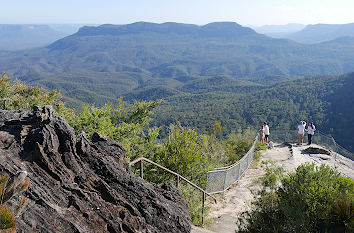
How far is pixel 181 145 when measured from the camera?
33.4ft

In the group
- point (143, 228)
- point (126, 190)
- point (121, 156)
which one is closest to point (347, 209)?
point (143, 228)

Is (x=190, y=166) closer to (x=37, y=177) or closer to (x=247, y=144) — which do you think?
(x=37, y=177)

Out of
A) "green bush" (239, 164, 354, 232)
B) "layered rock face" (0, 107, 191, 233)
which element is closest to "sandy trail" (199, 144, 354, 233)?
"green bush" (239, 164, 354, 232)

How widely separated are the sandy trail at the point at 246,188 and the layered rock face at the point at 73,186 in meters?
2.84

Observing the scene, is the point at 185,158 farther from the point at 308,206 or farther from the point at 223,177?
the point at 308,206

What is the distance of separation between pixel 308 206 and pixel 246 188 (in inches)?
261

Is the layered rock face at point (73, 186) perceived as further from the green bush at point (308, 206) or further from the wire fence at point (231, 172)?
the wire fence at point (231, 172)

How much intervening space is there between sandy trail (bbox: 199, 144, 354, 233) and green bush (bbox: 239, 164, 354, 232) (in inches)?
23.5

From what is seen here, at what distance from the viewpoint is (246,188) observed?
475 inches

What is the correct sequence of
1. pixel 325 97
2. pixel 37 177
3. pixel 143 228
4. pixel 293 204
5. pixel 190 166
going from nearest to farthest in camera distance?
1. pixel 37 177
2. pixel 143 228
3. pixel 293 204
4. pixel 190 166
5. pixel 325 97

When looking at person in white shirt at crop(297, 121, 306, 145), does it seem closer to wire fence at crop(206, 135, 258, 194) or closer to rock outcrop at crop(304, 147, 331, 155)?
rock outcrop at crop(304, 147, 331, 155)

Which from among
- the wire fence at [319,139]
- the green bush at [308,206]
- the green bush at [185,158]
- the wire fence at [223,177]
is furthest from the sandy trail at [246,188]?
the green bush at [185,158]

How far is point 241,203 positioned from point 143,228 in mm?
6915

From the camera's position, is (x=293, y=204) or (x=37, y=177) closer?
(x=37, y=177)
